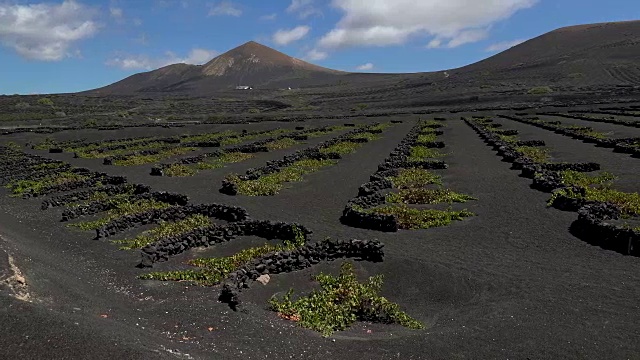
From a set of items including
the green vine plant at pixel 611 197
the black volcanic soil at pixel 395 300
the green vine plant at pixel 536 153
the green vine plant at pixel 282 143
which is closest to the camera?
the black volcanic soil at pixel 395 300

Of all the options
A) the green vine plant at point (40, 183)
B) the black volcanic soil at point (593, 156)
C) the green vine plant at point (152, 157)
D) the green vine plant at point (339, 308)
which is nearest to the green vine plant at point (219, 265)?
the green vine plant at point (339, 308)

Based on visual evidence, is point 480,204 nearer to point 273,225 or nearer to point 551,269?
point 551,269

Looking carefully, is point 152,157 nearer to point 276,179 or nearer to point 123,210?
point 276,179

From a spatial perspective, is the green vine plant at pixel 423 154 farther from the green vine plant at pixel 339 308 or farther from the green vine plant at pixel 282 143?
the green vine plant at pixel 339 308

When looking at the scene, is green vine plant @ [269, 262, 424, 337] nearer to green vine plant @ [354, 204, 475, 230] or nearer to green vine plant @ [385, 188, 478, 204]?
green vine plant @ [354, 204, 475, 230]

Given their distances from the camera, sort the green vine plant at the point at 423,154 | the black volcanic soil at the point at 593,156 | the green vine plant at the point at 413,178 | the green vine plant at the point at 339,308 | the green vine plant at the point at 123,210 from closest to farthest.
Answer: the green vine plant at the point at 339,308 → the green vine plant at the point at 123,210 → the black volcanic soil at the point at 593,156 → the green vine plant at the point at 413,178 → the green vine plant at the point at 423,154

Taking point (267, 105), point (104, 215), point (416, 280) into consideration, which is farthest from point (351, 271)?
point (267, 105)
